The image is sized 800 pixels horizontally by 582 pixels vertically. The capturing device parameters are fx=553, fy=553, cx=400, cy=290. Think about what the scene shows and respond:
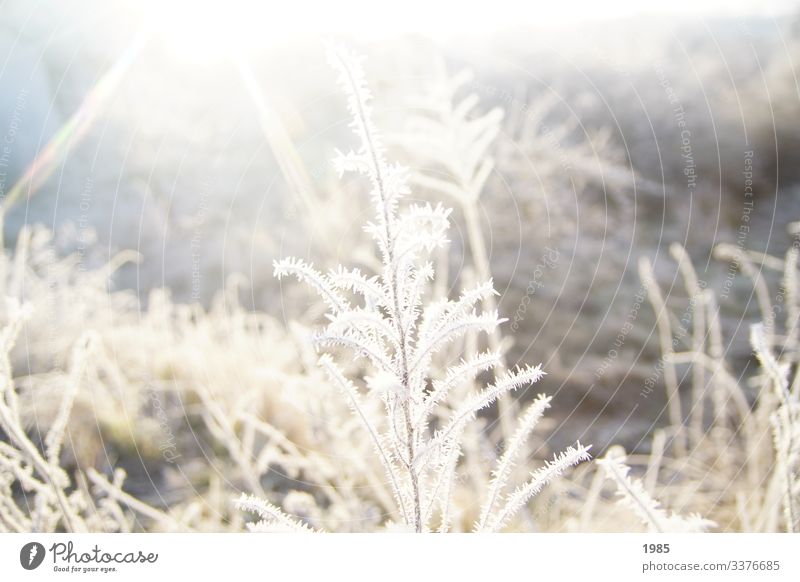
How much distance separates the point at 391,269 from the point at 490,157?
1.59 metres

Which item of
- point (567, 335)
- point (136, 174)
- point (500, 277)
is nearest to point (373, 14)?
point (500, 277)

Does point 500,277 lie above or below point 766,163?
below

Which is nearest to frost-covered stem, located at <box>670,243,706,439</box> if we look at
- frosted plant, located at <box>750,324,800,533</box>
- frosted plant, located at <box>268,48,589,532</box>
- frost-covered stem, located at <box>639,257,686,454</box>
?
frost-covered stem, located at <box>639,257,686,454</box>

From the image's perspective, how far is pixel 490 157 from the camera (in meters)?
1.96

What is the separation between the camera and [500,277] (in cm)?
176

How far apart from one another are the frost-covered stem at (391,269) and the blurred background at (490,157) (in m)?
0.85

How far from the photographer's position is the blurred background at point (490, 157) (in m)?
1.45

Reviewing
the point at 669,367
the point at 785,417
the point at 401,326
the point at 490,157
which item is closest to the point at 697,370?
the point at 669,367

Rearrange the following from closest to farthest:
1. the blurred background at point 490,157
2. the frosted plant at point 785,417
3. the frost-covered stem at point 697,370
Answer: the frosted plant at point 785,417
the frost-covered stem at point 697,370
the blurred background at point 490,157

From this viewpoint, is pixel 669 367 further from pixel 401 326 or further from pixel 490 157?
pixel 401 326

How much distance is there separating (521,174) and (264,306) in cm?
109

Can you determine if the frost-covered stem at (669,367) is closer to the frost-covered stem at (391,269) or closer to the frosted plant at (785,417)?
the frosted plant at (785,417)

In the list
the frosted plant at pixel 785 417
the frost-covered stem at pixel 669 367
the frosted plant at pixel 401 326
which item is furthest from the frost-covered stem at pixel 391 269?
the frost-covered stem at pixel 669 367

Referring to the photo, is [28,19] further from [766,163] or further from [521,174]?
[766,163]
